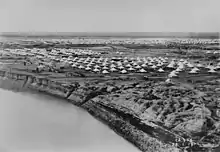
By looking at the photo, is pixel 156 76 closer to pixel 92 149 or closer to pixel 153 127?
pixel 153 127

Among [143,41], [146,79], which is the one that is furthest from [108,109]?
[143,41]

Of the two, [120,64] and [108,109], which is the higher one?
[120,64]

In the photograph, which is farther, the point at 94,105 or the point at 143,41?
the point at 143,41

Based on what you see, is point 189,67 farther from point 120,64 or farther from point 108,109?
point 108,109

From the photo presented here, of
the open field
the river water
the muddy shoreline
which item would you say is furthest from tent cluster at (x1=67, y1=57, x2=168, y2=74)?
the river water

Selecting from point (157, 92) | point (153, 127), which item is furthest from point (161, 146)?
point (157, 92)

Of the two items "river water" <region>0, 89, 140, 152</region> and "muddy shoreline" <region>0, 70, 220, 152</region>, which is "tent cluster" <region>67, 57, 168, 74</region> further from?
"river water" <region>0, 89, 140, 152</region>

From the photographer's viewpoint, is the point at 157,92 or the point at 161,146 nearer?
the point at 161,146
